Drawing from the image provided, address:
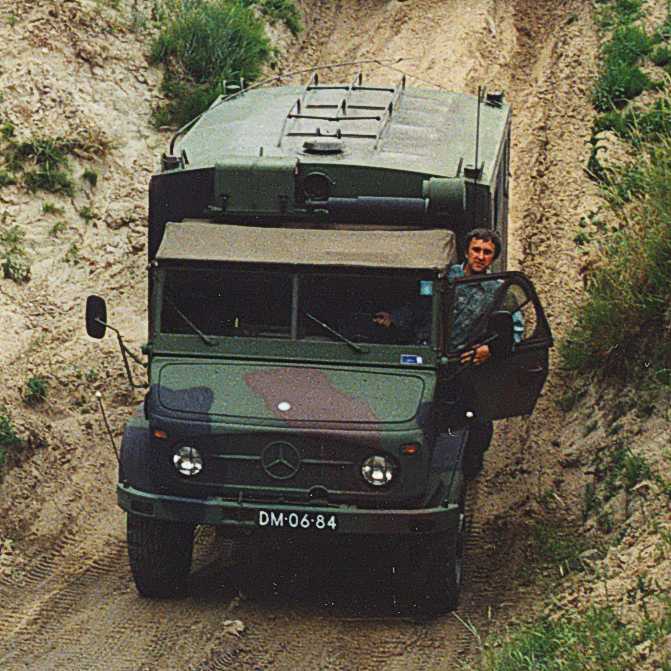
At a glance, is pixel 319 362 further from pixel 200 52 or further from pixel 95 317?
pixel 200 52

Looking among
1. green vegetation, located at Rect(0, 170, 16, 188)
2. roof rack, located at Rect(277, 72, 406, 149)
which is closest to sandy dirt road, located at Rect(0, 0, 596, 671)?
green vegetation, located at Rect(0, 170, 16, 188)

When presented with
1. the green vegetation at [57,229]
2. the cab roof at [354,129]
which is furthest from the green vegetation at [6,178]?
the cab roof at [354,129]

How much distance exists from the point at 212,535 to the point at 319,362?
2218 mm

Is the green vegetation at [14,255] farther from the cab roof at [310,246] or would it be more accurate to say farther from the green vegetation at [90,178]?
the cab roof at [310,246]

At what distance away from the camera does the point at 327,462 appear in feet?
28.9

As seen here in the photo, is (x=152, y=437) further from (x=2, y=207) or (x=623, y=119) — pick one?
(x=623, y=119)

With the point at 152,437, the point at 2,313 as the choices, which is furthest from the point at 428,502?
the point at 2,313

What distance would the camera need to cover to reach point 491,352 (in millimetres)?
9188

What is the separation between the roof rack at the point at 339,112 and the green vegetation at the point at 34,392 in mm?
3324

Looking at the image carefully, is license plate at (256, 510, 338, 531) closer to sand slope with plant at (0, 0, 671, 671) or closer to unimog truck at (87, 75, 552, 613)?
unimog truck at (87, 75, 552, 613)

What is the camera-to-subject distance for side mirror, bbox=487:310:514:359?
29.3 ft

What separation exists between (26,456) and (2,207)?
364 cm

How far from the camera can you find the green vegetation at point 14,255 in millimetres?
14148

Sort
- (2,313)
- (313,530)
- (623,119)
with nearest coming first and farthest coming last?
1. (313,530)
2. (2,313)
3. (623,119)
